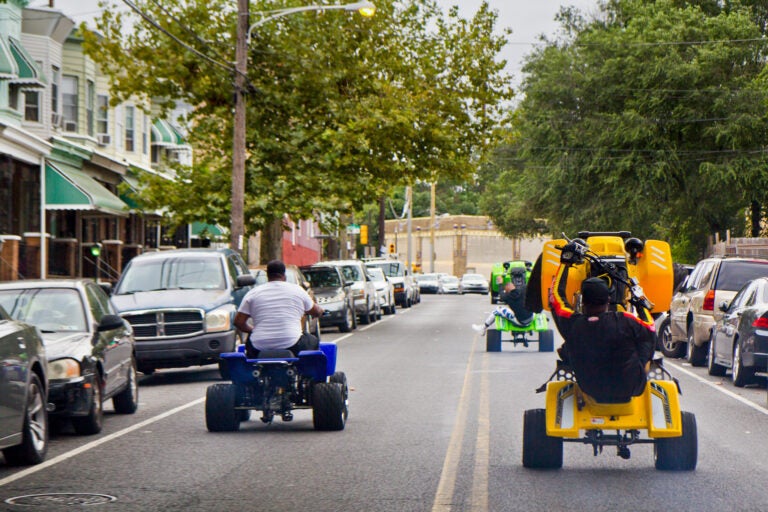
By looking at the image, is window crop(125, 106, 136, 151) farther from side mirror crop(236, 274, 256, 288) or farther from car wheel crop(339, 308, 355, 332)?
side mirror crop(236, 274, 256, 288)

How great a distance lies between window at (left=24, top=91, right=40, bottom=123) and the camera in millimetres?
34825

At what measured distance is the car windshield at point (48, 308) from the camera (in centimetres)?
1373

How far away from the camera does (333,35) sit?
113 ft

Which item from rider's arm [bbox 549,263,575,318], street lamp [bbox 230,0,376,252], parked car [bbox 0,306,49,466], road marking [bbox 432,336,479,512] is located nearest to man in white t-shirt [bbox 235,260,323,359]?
road marking [bbox 432,336,479,512]

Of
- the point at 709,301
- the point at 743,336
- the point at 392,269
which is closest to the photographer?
the point at 743,336

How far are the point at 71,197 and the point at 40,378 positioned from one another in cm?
2436

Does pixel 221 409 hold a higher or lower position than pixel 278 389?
lower

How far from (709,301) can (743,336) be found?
391cm

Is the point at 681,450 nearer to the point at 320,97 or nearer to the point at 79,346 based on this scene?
the point at 79,346

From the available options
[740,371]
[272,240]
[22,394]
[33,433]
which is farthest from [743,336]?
[272,240]

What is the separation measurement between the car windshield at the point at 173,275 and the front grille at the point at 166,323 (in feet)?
4.28

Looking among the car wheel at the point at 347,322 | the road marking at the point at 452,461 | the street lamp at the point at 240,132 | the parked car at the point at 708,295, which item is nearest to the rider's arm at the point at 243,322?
the road marking at the point at 452,461

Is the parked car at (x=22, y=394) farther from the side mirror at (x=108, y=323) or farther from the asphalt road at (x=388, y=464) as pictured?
the side mirror at (x=108, y=323)

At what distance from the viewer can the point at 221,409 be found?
511 inches
